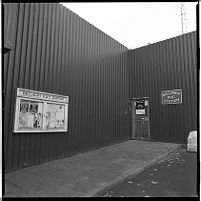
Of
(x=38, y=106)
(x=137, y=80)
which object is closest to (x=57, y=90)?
(x=38, y=106)

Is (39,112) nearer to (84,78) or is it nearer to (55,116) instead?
(55,116)

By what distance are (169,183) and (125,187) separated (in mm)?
1147

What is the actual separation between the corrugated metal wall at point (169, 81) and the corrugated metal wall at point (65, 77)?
140 centimetres

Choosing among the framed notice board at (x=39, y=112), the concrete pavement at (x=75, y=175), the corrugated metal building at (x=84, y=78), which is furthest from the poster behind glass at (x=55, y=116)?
the concrete pavement at (x=75, y=175)

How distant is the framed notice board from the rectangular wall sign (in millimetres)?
5752

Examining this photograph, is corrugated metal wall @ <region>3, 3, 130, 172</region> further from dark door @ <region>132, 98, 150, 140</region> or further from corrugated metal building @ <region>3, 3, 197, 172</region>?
dark door @ <region>132, 98, 150, 140</region>

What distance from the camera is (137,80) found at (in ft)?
40.5

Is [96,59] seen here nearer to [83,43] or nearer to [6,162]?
[83,43]

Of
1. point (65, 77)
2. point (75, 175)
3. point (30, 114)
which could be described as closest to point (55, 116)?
point (30, 114)

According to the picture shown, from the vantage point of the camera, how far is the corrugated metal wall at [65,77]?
6.33m

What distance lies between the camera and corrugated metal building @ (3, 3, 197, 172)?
641cm

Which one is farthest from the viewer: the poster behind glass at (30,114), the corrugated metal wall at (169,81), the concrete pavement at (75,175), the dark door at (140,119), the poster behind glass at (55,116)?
the dark door at (140,119)

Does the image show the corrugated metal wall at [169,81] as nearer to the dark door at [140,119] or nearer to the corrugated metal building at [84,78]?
→ the corrugated metal building at [84,78]

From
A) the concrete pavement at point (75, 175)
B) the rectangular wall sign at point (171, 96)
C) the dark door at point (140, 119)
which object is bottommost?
the concrete pavement at point (75, 175)
